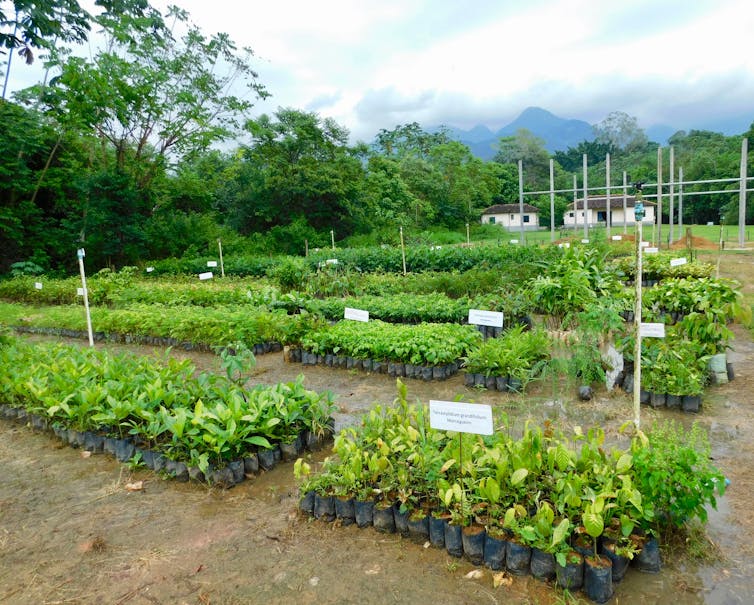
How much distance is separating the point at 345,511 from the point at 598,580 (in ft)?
4.98

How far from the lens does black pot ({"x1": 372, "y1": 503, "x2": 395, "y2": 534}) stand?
3.27 m

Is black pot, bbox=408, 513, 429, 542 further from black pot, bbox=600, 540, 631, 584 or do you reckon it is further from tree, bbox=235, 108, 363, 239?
tree, bbox=235, 108, 363, 239

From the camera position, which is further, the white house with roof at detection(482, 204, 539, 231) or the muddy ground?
the white house with roof at detection(482, 204, 539, 231)

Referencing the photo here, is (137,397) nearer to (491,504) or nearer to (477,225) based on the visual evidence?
(491,504)

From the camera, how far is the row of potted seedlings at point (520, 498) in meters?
2.74

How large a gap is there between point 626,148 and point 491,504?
72.1 metres

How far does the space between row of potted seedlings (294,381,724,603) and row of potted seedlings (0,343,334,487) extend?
0.83 m

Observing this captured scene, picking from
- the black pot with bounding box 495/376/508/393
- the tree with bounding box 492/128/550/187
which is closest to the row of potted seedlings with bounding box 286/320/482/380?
the black pot with bounding box 495/376/508/393

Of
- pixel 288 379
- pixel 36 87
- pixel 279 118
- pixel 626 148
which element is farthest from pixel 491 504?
pixel 626 148

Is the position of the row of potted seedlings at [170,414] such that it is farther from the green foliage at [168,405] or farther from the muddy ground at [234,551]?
the muddy ground at [234,551]

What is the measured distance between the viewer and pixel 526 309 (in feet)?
25.6

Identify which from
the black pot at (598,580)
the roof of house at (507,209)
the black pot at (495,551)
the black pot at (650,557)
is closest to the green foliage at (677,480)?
the black pot at (650,557)

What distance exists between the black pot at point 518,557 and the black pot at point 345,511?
3.35 feet

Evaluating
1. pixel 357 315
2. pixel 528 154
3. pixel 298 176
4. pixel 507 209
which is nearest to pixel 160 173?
pixel 298 176
